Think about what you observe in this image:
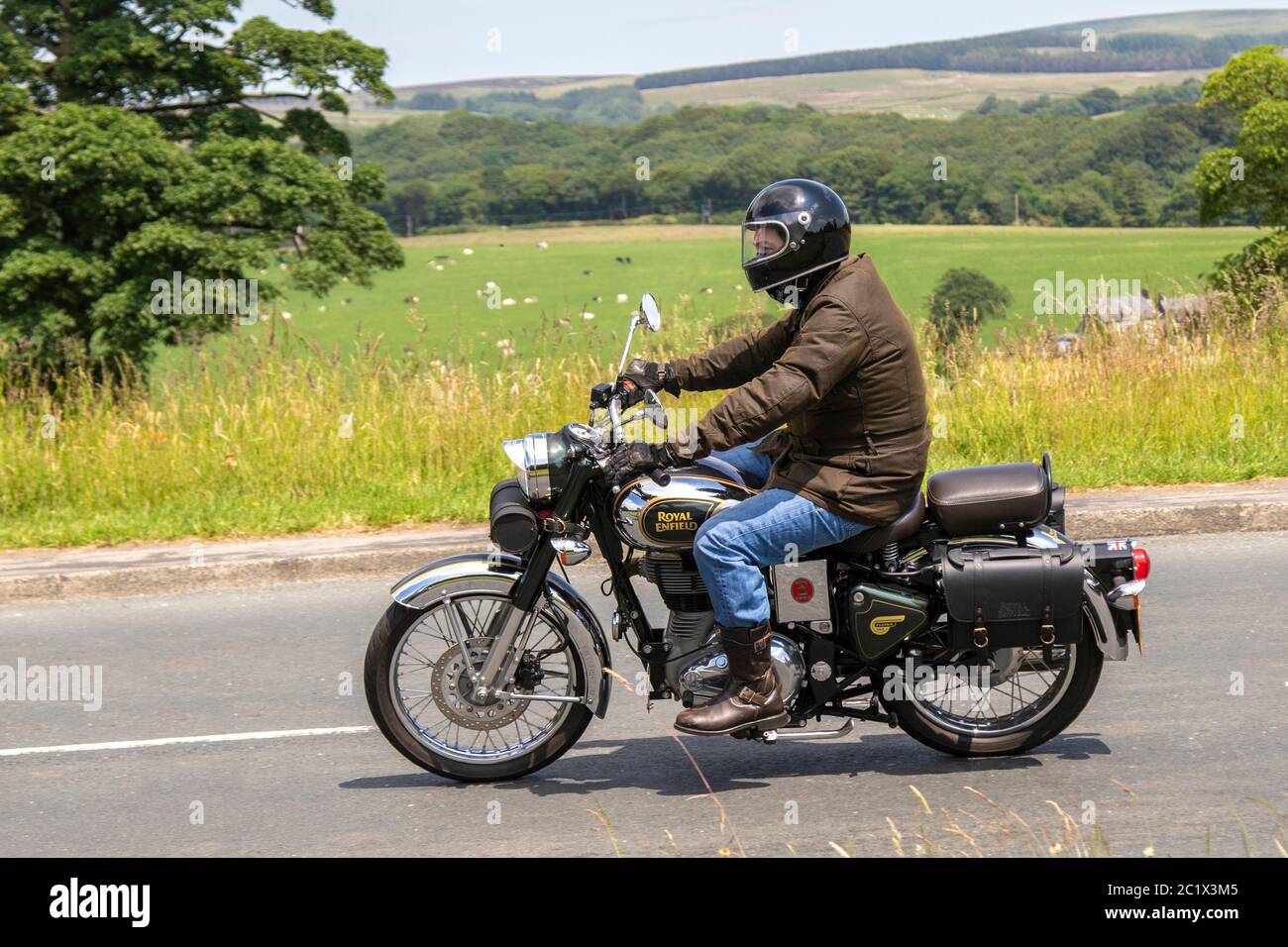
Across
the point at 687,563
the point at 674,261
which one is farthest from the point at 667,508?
the point at 674,261

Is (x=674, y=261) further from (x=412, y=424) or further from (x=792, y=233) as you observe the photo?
(x=792, y=233)

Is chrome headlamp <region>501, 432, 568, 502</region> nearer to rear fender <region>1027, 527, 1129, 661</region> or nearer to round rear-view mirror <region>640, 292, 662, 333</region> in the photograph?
round rear-view mirror <region>640, 292, 662, 333</region>

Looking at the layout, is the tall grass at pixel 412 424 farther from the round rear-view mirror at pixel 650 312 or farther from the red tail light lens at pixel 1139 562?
the round rear-view mirror at pixel 650 312

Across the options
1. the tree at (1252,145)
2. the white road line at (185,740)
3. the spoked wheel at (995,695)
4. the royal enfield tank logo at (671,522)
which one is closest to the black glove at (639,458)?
the royal enfield tank logo at (671,522)

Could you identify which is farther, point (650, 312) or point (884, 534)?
point (884, 534)

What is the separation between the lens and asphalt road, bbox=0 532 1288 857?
4.71 m

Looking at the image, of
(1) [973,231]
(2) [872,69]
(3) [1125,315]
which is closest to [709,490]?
(3) [1125,315]

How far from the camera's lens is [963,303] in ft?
81.9

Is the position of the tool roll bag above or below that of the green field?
below

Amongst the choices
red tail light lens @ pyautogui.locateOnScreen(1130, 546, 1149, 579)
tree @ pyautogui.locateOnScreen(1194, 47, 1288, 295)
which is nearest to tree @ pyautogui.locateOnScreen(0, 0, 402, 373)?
red tail light lens @ pyautogui.locateOnScreen(1130, 546, 1149, 579)

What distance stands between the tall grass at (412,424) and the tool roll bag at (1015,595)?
5013mm

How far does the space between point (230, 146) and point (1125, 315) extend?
40.9 ft

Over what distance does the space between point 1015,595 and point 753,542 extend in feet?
2.98

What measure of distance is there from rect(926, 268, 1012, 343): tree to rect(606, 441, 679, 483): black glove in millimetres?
7897
